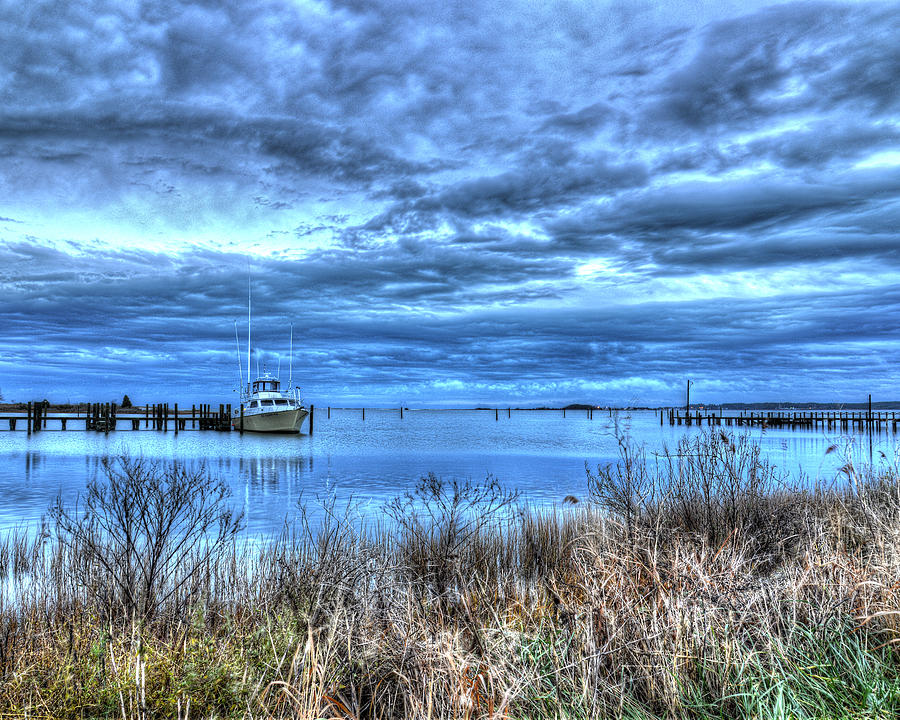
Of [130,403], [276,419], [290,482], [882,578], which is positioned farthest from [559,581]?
[130,403]

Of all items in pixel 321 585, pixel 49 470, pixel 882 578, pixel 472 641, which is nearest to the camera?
pixel 472 641

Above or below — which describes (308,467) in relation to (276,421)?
below

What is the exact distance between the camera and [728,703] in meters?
4.60

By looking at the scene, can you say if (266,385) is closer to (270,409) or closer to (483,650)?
(270,409)

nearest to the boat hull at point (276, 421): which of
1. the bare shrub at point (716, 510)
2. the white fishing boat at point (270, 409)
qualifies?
the white fishing boat at point (270, 409)

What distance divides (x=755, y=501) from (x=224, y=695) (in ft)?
28.1

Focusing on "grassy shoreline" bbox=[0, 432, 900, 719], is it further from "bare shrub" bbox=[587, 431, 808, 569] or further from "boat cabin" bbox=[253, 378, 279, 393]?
"boat cabin" bbox=[253, 378, 279, 393]

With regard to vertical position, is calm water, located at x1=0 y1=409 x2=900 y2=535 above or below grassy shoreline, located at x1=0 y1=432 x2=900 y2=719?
below

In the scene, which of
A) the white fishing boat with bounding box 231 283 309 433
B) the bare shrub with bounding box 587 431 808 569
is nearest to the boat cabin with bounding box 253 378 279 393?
the white fishing boat with bounding box 231 283 309 433

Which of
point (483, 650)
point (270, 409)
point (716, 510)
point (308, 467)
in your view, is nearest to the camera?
point (483, 650)

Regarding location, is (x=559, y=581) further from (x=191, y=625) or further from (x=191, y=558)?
(x=191, y=558)

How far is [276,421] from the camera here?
65.6 meters

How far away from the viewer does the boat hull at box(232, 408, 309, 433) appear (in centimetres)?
6525

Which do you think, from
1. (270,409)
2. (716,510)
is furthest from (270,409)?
(716,510)
